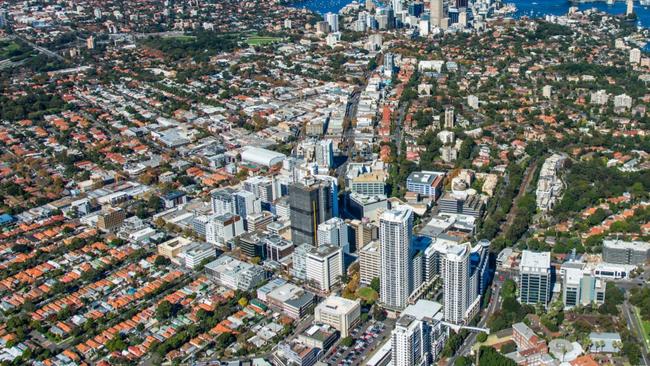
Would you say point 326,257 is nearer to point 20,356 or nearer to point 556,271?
point 556,271

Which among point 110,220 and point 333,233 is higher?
point 333,233

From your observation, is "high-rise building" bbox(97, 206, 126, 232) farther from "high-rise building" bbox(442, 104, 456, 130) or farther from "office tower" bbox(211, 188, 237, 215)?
"high-rise building" bbox(442, 104, 456, 130)

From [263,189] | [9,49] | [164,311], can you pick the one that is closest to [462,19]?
[9,49]

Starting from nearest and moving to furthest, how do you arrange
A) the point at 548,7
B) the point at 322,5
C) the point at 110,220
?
1. the point at 110,220
2. the point at 548,7
3. the point at 322,5

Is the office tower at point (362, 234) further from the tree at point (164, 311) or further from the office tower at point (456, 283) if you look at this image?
the tree at point (164, 311)

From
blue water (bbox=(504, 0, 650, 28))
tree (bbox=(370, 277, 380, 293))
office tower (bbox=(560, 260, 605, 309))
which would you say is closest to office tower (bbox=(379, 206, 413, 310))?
tree (bbox=(370, 277, 380, 293))

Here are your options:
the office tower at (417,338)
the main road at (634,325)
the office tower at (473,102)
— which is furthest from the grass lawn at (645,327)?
the office tower at (473,102)

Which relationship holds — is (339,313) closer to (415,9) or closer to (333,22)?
(333,22)
